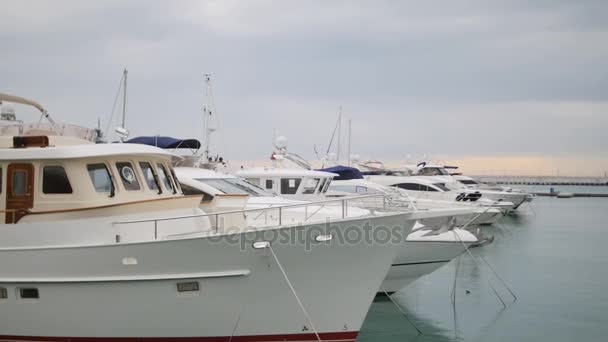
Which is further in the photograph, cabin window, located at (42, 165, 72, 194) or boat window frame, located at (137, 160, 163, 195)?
boat window frame, located at (137, 160, 163, 195)

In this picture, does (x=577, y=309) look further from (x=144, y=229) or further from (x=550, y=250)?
(x=550, y=250)

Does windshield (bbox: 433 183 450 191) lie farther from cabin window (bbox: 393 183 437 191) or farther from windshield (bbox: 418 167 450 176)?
windshield (bbox: 418 167 450 176)

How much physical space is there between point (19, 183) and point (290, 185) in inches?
519

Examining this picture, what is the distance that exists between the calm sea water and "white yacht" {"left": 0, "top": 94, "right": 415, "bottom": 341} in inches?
131

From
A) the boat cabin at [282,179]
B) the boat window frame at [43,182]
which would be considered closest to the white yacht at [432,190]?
the boat cabin at [282,179]

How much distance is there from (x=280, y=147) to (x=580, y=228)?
77.8ft

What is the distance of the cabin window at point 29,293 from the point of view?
11609 mm

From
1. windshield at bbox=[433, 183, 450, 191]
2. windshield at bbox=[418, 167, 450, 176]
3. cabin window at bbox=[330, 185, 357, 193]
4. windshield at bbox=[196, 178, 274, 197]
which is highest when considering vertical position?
windshield at bbox=[196, 178, 274, 197]

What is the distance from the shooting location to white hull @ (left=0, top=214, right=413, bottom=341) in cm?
1120

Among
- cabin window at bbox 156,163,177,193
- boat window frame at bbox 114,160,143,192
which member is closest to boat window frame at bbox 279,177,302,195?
cabin window at bbox 156,163,177,193

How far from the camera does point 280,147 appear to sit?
28469 millimetres

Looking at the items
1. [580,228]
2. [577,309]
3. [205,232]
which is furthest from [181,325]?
[580,228]

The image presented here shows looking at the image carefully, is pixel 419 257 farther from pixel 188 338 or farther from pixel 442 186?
pixel 442 186

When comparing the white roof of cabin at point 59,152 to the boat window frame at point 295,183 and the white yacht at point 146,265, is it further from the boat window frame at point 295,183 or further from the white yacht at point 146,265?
the boat window frame at point 295,183
